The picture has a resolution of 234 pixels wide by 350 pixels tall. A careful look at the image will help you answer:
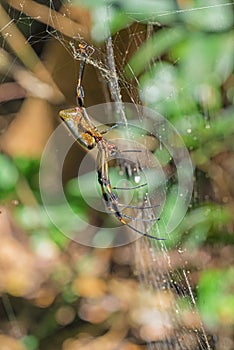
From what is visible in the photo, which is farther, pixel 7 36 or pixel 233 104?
pixel 233 104

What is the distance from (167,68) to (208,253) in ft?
1.35

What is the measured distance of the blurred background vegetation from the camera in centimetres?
93

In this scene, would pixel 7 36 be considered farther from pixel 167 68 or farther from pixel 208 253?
pixel 208 253

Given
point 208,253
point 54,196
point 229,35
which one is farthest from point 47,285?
point 229,35

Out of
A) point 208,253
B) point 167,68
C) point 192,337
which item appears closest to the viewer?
point 192,337

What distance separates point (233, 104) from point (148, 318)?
50cm

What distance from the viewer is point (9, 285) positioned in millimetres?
1140

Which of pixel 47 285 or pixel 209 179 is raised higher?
pixel 209 179

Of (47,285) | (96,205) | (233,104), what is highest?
(233,104)

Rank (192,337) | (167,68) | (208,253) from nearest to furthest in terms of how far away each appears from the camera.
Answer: (192,337) < (167,68) < (208,253)

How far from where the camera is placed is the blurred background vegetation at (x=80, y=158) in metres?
0.93

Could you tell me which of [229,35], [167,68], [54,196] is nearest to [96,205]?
[54,196]

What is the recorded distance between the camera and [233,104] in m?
1.08

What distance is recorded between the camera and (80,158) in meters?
1.12
